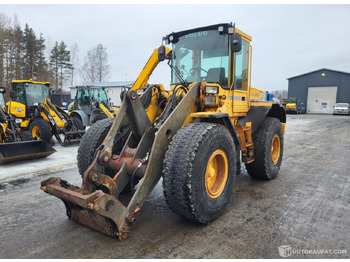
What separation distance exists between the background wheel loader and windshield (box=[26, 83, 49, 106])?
132cm

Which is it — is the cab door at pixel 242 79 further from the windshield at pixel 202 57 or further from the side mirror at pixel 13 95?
the side mirror at pixel 13 95

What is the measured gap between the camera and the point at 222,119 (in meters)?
3.95

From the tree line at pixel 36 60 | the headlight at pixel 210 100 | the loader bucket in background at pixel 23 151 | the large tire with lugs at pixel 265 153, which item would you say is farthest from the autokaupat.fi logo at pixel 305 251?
the tree line at pixel 36 60

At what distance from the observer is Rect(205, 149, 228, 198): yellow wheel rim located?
11.6ft

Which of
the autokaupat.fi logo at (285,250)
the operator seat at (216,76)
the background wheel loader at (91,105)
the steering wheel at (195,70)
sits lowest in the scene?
the autokaupat.fi logo at (285,250)

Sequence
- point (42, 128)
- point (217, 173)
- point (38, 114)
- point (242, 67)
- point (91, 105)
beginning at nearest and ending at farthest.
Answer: point (217, 173) → point (242, 67) → point (42, 128) → point (38, 114) → point (91, 105)

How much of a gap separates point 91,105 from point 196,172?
398 inches

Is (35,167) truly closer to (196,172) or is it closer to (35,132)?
(35,132)

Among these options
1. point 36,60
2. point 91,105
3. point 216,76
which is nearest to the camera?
point 216,76

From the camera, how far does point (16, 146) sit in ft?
23.0

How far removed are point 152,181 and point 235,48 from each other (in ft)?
7.71

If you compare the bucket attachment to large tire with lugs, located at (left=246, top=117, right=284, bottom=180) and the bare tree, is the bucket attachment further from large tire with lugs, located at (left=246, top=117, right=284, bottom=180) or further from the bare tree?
the bare tree

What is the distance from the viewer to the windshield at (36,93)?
414 inches

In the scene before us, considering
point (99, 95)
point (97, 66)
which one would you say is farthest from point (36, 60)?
point (99, 95)
